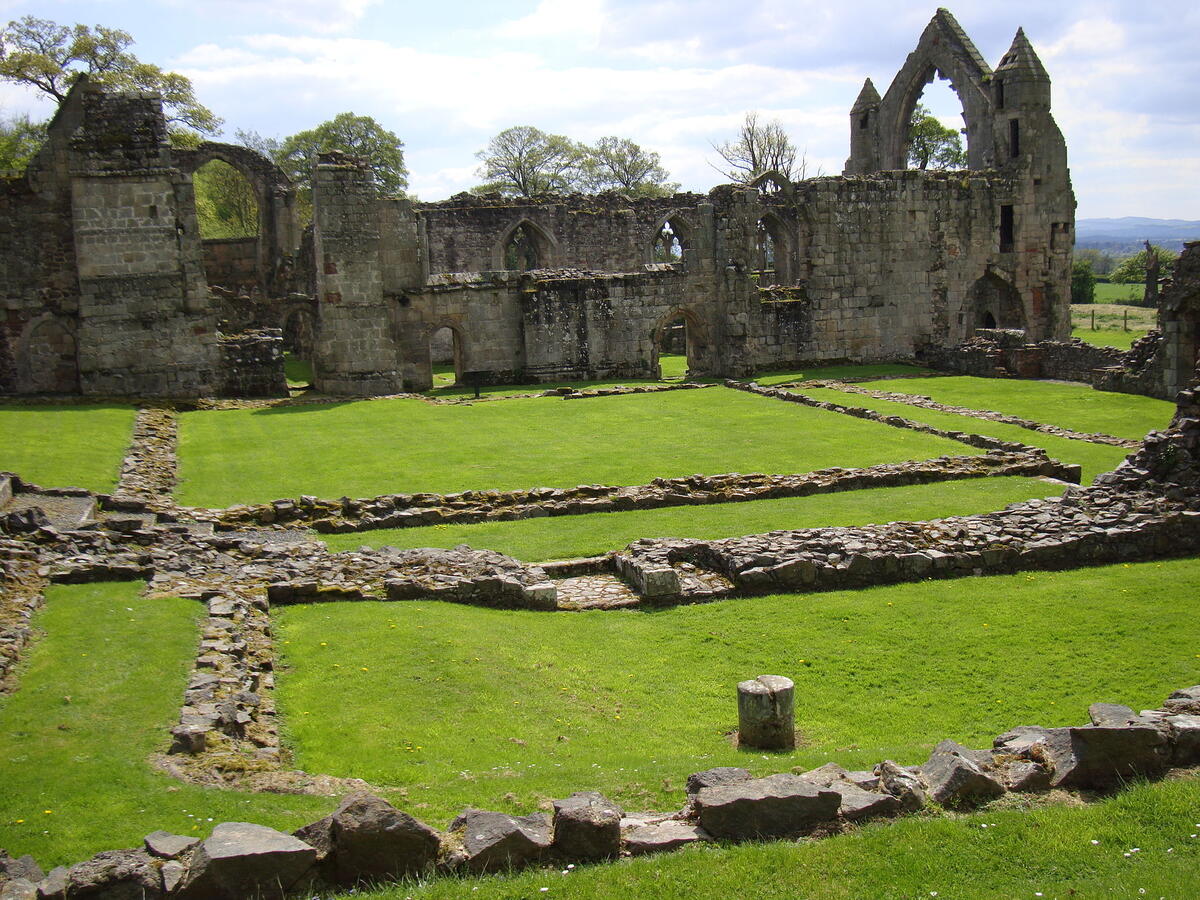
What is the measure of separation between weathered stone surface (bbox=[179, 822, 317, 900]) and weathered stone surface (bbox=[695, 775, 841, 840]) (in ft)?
7.67

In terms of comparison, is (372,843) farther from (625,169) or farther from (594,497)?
(625,169)

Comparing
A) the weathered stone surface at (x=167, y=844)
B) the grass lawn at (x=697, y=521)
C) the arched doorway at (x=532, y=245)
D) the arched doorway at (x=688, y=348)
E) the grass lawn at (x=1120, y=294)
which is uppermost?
the arched doorway at (x=532, y=245)

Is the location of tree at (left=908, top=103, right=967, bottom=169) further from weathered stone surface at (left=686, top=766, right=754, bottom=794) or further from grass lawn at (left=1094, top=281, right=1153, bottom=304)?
weathered stone surface at (left=686, top=766, right=754, bottom=794)

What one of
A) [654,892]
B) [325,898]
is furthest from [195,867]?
[654,892]

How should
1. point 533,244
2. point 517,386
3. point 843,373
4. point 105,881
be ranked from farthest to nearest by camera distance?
point 533,244 < point 843,373 < point 517,386 < point 105,881

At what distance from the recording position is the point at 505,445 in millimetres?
22750

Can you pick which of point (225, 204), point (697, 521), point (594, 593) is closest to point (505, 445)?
point (697, 521)

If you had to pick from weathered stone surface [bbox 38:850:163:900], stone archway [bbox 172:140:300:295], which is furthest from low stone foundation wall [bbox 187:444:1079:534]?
stone archway [bbox 172:140:300:295]

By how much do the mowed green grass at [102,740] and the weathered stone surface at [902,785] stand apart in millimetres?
3635

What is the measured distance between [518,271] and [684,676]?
1094 inches

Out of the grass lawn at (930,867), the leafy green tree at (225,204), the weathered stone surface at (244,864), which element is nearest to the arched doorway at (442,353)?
the leafy green tree at (225,204)

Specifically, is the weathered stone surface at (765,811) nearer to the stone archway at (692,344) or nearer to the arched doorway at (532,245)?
the stone archway at (692,344)

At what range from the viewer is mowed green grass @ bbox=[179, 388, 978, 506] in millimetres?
19312

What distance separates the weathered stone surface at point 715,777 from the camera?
700 cm
